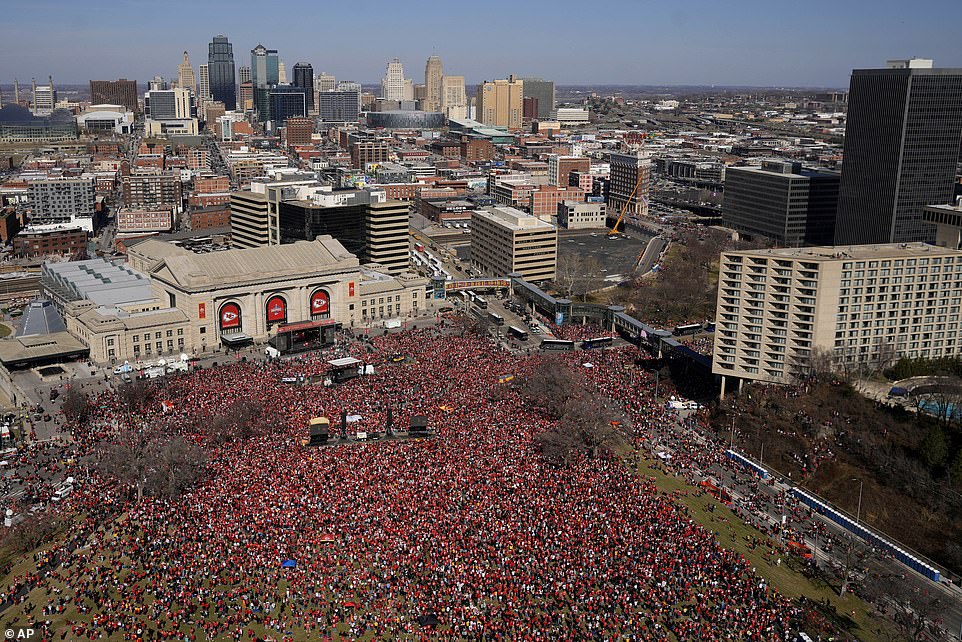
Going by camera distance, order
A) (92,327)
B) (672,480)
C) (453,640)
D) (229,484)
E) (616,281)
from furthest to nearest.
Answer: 1. (616,281)
2. (92,327)
3. (672,480)
4. (229,484)
5. (453,640)

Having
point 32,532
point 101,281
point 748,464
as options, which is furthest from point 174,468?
point 101,281

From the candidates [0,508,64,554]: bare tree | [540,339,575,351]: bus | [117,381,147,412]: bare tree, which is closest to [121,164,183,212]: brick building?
→ [540,339,575,351]: bus

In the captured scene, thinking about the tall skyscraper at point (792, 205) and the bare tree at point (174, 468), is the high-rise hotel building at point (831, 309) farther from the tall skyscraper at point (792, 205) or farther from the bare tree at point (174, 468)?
the tall skyscraper at point (792, 205)

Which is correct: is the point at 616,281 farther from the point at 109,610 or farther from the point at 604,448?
the point at 109,610

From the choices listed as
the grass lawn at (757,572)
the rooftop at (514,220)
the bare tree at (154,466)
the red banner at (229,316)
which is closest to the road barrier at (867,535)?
the grass lawn at (757,572)

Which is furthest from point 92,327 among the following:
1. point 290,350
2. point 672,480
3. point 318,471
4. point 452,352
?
point 672,480

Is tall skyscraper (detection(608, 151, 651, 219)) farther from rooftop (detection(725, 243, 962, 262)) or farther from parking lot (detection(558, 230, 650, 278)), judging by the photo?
rooftop (detection(725, 243, 962, 262))
